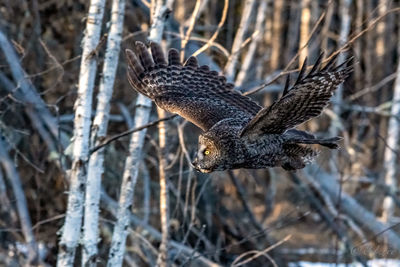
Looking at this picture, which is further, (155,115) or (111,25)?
(155,115)

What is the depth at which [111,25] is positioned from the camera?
466cm

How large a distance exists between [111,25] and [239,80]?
10.2 feet

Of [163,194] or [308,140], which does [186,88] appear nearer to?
[163,194]

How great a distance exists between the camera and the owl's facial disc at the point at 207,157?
430cm

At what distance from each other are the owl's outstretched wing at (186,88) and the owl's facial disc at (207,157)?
351 mm

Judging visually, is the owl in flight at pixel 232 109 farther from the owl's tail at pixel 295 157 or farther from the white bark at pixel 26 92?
the white bark at pixel 26 92

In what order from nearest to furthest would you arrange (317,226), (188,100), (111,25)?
1. (111,25)
2. (188,100)
3. (317,226)

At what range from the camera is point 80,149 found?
14.0 feet

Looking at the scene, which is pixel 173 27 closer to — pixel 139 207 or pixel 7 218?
pixel 139 207

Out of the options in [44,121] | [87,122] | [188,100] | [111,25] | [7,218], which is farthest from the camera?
[7,218]

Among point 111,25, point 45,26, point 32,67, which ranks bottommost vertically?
point 111,25

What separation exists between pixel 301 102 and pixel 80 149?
1347 mm

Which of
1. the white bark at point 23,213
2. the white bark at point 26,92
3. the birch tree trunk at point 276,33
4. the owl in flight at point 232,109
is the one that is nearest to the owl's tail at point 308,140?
the owl in flight at point 232,109

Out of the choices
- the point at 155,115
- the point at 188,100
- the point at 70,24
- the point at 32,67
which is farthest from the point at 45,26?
the point at 188,100
